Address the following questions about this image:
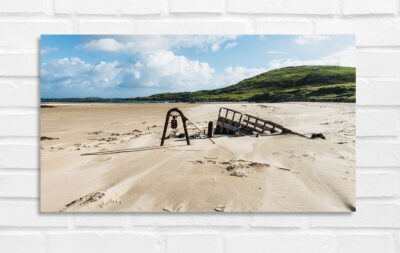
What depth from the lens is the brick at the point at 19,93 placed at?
2.01 m

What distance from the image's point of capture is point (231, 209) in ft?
6.36

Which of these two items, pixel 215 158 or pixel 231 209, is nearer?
pixel 231 209

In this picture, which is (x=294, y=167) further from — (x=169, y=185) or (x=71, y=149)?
(x=71, y=149)

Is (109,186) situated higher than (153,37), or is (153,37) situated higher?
(153,37)
